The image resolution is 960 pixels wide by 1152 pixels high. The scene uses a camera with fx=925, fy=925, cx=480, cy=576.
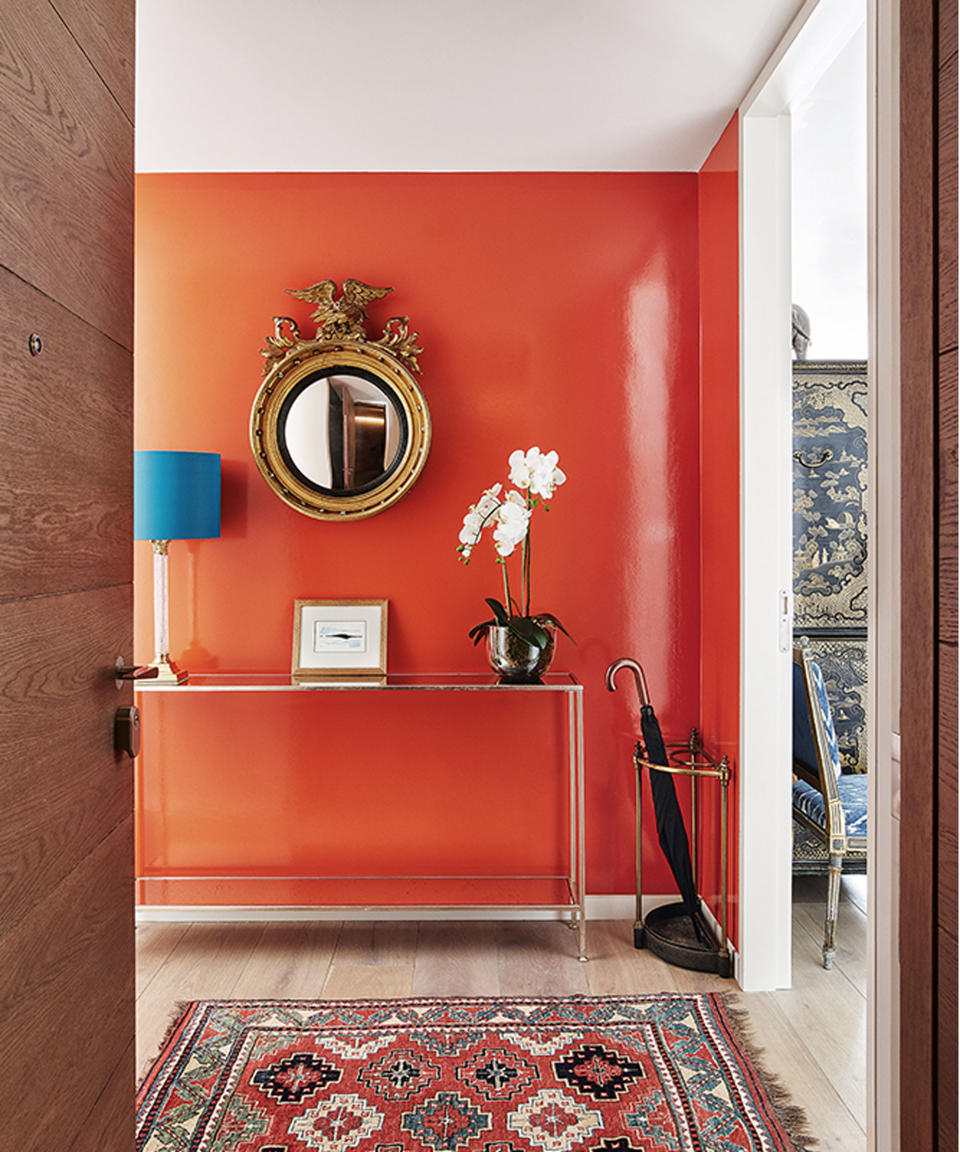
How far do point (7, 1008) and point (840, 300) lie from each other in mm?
3673

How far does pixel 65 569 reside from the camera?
1.27 metres

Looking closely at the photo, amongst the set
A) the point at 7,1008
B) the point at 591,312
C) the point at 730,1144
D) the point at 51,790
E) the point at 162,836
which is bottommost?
the point at 730,1144

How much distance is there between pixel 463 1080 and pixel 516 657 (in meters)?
1.19

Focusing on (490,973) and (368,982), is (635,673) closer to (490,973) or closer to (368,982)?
(490,973)

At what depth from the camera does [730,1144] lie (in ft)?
6.51

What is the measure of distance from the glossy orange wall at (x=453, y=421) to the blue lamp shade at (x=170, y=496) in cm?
29

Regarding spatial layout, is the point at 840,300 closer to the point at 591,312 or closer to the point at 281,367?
the point at 591,312

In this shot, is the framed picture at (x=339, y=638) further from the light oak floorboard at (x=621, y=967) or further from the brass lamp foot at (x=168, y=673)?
the light oak floorboard at (x=621, y=967)

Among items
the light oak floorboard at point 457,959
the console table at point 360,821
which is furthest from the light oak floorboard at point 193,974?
the light oak floorboard at point 457,959

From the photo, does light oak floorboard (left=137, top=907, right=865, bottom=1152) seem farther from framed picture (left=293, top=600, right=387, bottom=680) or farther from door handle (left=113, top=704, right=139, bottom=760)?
door handle (left=113, top=704, right=139, bottom=760)

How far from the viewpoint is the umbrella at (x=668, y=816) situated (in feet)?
9.37

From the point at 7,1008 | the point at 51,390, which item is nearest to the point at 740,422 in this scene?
the point at 51,390

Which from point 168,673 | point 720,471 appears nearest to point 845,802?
point 720,471

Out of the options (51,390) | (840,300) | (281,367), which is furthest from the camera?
(840,300)
